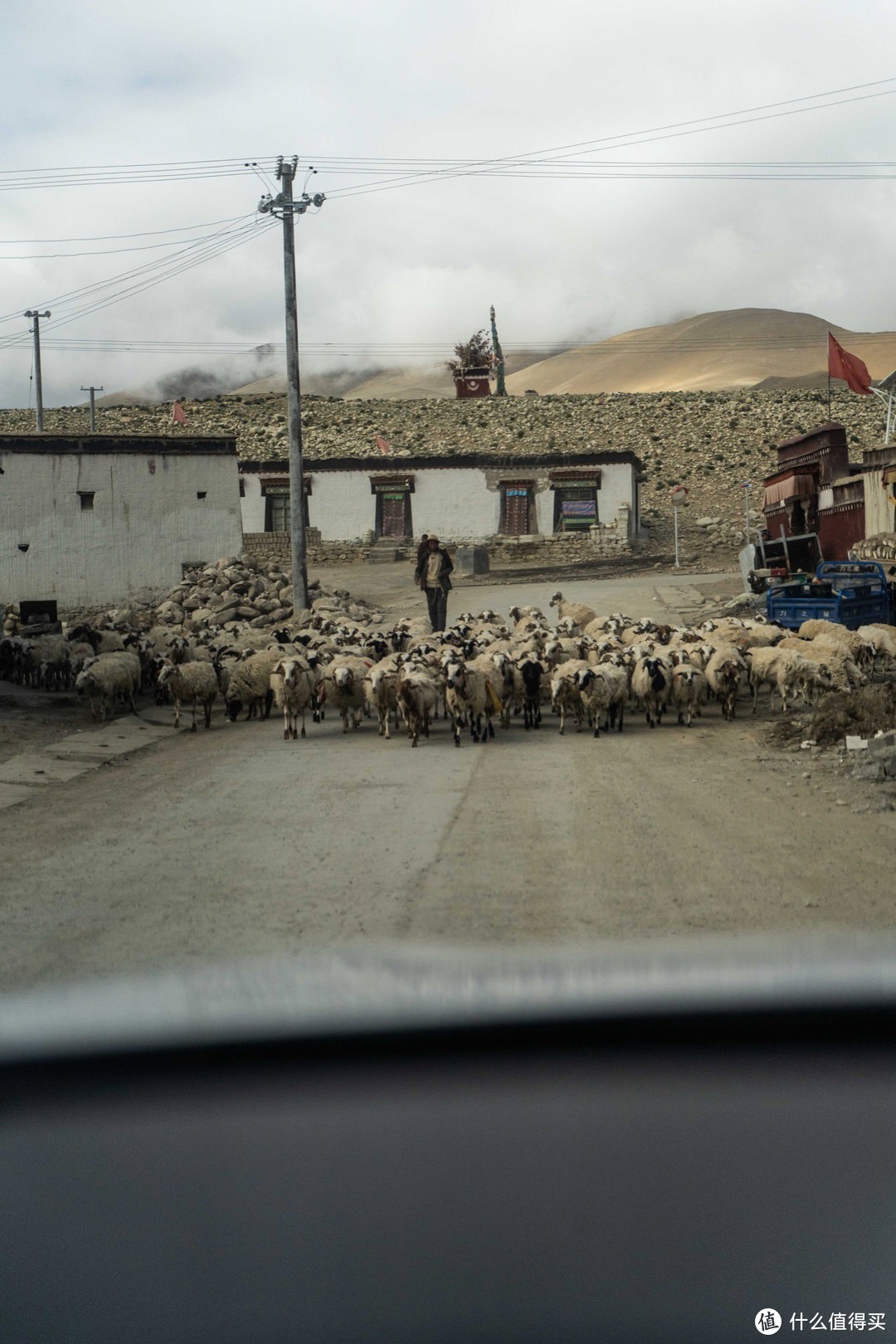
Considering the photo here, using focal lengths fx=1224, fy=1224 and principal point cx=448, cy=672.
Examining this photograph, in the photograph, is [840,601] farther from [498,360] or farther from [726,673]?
[498,360]

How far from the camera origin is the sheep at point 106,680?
47.2 ft

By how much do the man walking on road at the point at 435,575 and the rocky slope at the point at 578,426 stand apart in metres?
37.7

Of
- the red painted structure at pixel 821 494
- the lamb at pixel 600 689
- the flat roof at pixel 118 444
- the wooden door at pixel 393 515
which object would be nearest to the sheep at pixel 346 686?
the lamb at pixel 600 689

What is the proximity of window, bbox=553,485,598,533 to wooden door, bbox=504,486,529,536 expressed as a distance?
1011 millimetres

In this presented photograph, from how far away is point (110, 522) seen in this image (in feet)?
101

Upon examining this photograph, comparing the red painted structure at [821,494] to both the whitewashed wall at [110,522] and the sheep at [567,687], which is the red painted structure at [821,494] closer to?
the whitewashed wall at [110,522]

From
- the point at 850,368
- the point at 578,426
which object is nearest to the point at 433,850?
the point at 850,368

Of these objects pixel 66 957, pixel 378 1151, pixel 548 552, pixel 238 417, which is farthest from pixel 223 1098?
pixel 238 417

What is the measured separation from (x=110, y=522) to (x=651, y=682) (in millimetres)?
21598

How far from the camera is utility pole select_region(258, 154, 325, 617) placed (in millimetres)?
24281

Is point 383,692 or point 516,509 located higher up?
point 516,509

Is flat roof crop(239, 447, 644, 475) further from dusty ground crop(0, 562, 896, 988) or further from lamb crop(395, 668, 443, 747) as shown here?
dusty ground crop(0, 562, 896, 988)

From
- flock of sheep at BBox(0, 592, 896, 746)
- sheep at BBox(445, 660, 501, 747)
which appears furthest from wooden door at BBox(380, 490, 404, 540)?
sheep at BBox(445, 660, 501, 747)

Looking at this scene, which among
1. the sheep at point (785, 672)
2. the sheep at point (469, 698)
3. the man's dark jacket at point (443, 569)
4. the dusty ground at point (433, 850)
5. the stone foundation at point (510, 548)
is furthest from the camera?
the stone foundation at point (510, 548)
